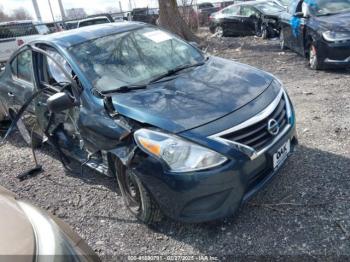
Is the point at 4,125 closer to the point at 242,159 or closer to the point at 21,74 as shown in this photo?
the point at 21,74

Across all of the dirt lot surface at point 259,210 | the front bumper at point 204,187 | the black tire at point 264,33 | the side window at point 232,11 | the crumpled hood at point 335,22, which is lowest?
the black tire at point 264,33

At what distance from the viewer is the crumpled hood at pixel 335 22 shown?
6.18 m

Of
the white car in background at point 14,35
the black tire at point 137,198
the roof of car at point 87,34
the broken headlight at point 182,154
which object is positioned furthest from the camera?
the white car in background at point 14,35

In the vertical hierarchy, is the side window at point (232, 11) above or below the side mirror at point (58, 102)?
below

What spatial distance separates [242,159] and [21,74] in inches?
133

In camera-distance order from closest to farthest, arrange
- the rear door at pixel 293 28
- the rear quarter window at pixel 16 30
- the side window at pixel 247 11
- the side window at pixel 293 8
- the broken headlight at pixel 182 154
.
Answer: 1. the broken headlight at pixel 182 154
2. the rear door at pixel 293 28
3. the side window at pixel 293 8
4. the rear quarter window at pixel 16 30
5. the side window at pixel 247 11

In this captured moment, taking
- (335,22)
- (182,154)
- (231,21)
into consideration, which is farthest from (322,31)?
(231,21)

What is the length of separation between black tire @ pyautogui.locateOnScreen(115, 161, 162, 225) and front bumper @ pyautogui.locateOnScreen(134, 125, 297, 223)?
142 mm

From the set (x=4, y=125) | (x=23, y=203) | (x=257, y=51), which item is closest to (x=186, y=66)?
(x=23, y=203)

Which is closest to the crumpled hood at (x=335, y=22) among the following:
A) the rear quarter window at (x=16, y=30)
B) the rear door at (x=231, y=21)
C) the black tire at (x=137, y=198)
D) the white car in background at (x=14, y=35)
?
the black tire at (x=137, y=198)

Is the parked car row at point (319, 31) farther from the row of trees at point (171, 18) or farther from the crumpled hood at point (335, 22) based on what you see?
the row of trees at point (171, 18)

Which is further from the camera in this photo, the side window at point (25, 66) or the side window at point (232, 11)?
the side window at point (232, 11)

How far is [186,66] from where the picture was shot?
12.3 feet

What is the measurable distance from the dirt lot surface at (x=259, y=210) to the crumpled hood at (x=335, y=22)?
192 centimetres
